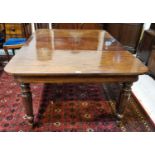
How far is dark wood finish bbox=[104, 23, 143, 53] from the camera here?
129 inches

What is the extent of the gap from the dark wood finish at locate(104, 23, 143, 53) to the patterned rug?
179 cm

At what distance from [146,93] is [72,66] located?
1.33 m

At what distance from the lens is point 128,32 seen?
11.1 ft

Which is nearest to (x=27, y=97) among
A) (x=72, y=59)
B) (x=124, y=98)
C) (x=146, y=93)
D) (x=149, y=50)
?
(x=72, y=59)

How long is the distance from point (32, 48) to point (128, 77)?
0.97 m

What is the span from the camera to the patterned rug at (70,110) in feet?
4.83

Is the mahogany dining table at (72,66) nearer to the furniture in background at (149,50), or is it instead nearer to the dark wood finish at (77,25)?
the furniture in background at (149,50)

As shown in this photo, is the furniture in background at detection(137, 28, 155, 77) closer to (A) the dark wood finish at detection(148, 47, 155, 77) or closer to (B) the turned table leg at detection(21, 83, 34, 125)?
(A) the dark wood finish at detection(148, 47, 155, 77)

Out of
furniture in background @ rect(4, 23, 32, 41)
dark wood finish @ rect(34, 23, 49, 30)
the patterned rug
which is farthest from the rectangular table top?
furniture in background @ rect(4, 23, 32, 41)
